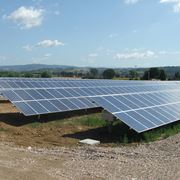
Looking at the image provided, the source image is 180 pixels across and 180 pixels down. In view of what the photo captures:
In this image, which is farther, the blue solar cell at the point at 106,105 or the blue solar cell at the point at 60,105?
the blue solar cell at the point at 60,105

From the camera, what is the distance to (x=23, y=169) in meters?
10.5

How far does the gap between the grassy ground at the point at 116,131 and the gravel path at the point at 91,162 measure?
5.00 feet

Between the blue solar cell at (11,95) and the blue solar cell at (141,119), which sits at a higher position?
the blue solar cell at (11,95)

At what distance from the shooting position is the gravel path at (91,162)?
10.3 metres

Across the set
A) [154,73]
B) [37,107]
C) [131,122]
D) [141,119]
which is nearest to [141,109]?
[141,119]

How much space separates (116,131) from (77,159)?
20.9 feet

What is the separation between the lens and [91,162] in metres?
11.8

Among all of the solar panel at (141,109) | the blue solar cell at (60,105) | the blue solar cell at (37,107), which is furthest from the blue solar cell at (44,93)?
the solar panel at (141,109)

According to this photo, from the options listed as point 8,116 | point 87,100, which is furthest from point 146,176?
point 87,100

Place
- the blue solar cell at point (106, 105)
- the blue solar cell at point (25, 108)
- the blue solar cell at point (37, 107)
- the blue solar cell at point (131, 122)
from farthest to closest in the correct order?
1. the blue solar cell at point (37, 107)
2. the blue solar cell at point (25, 108)
3. the blue solar cell at point (106, 105)
4. the blue solar cell at point (131, 122)

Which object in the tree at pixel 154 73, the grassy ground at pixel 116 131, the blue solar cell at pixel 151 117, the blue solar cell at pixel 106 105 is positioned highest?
the tree at pixel 154 73

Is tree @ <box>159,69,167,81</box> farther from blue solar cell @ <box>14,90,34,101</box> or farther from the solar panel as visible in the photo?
blue solar cell @ <box>14,90,34,101</box>

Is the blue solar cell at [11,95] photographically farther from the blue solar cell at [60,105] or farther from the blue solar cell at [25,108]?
the blue solar cell at [60,105]

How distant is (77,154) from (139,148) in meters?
2.96
